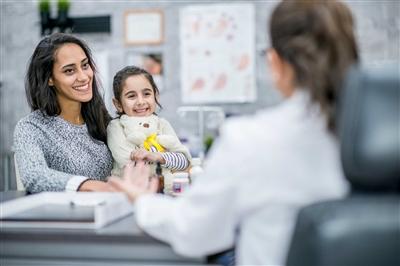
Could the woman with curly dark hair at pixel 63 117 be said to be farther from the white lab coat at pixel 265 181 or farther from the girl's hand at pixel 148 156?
the white lab coat at pixel 265 181

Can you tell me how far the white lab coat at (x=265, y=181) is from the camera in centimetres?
102

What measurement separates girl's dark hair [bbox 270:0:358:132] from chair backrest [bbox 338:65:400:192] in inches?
4.1

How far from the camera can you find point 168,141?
2.08 metres

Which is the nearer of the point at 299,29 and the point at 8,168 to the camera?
the point at 299,29

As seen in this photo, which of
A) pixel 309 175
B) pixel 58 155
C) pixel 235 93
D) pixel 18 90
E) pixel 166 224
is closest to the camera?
pixel 309 175

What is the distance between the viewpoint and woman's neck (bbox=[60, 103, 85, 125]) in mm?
2068

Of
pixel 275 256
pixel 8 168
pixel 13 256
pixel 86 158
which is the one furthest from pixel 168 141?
pixel 8 168

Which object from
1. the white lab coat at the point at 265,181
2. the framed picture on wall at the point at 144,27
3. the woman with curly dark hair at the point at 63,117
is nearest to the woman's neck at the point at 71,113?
the woman with curly dark hair at the point at 63,117

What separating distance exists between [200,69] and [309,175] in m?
3.39

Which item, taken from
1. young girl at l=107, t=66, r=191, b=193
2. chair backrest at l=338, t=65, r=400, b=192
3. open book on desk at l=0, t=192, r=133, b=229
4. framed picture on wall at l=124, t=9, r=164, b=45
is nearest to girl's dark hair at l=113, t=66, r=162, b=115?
young girl at l=107, t=66, r=191, b=193

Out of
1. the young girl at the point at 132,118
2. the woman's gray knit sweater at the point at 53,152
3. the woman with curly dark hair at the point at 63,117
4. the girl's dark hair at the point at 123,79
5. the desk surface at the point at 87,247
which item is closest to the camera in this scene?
the desk surface at the point at 87,247

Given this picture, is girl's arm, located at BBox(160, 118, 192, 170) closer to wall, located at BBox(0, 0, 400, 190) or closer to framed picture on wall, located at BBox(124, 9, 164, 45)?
wall, located at BBox(0, 0, 400, 190)

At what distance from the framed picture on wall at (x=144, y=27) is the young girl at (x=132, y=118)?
2.26 meters

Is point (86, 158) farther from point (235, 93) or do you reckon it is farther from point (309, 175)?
point (235, 93)
